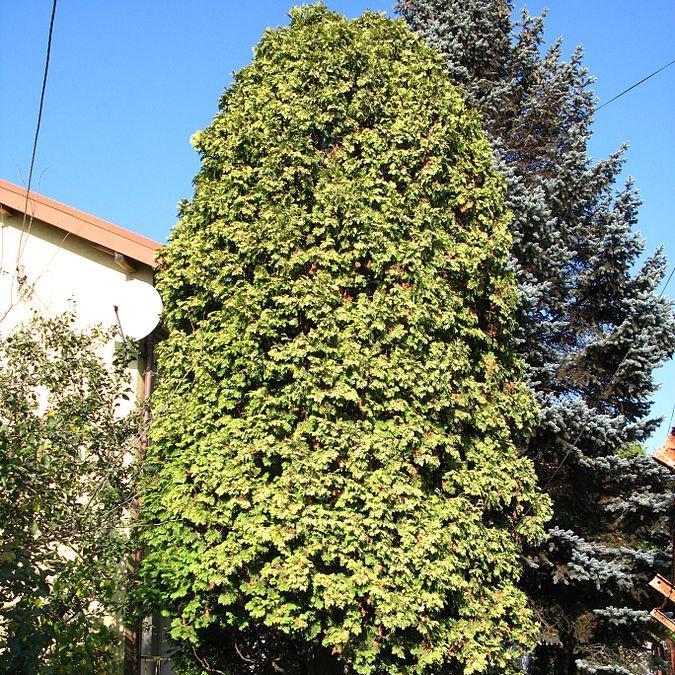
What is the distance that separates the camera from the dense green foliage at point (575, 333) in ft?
33.0

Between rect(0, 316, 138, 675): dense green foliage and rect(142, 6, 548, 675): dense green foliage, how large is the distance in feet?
1.88

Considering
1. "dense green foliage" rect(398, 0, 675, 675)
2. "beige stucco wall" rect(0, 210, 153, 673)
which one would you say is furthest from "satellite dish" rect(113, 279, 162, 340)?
"dense green foliage" rect(398, 0, 675, 675)

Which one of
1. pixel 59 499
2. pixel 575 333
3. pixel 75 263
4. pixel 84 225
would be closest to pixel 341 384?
pixel 59 499

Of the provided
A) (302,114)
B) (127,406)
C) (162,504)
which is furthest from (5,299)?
(302,114)

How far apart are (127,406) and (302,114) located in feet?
13.0

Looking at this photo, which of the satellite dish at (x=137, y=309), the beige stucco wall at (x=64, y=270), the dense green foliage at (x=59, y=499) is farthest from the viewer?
the beige stucco wall at (x=64, y=270)

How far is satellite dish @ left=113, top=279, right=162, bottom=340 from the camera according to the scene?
28.8ft

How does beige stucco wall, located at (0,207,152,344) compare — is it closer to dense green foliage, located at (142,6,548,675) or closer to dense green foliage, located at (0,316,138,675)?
dense green foliage, located at (0,316,138,675)

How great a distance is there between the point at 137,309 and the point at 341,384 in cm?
272

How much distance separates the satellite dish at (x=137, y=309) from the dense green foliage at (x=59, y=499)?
44 centimetres

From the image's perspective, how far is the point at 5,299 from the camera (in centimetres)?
980

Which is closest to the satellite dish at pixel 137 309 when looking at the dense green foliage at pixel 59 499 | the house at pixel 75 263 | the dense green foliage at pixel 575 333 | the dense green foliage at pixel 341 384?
the dense green foliage at pixel 341 384

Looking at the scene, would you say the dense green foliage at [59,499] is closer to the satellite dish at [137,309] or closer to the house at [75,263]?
the satellite dish at [137,309]

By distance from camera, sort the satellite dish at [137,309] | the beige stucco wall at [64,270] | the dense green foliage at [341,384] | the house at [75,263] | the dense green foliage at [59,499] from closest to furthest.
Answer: the dense green foliage at [59,499]
the dense green foliage at [341,384]
the satellite dish at [137,309]
the house at [75,263]
the beige stucco wall at [64,270]
